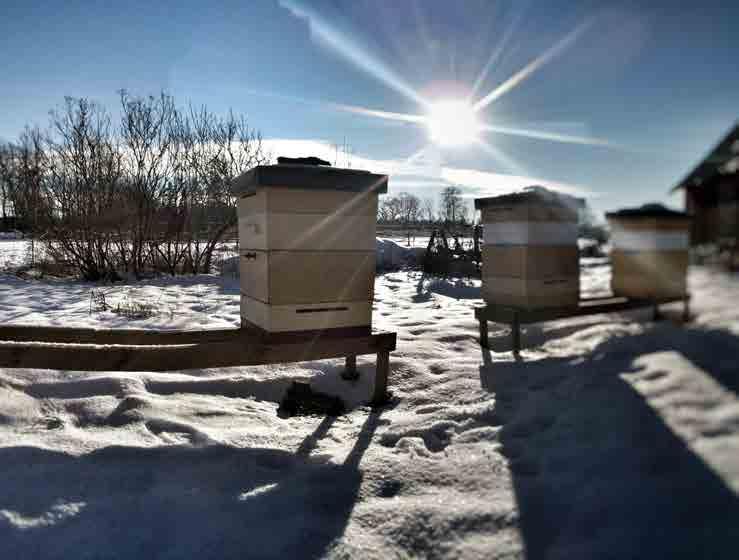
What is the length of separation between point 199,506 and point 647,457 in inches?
52.9

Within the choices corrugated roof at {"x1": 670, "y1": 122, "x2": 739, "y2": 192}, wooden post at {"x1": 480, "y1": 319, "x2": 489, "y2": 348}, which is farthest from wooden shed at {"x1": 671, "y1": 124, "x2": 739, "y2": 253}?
wooden post at {"x1": 480, "y1": 319, "x2": 489, "y2": 348}

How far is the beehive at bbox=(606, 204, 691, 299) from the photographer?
1.91ft

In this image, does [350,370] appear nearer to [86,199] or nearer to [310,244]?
[310,244]

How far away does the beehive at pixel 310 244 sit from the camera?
6.80 feet

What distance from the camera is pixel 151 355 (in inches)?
77.5

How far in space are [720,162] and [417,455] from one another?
158cm

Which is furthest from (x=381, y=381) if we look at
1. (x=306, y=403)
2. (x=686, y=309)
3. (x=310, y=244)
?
(x=686, y=309)

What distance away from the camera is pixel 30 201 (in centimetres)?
847

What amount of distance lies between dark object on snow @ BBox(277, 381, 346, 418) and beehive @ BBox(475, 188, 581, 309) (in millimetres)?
1164

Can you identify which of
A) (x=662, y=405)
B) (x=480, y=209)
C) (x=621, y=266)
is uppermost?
(x=480, y=209)

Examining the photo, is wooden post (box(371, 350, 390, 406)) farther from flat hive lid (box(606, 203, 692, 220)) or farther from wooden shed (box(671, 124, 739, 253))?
wooden shed (box(671, 124, 739, 253))

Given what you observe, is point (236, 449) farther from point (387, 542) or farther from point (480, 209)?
point (480, 209)

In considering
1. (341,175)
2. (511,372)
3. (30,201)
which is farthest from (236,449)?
(30,201)

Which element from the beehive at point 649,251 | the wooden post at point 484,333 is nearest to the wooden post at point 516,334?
the wooden post at point 484,333
